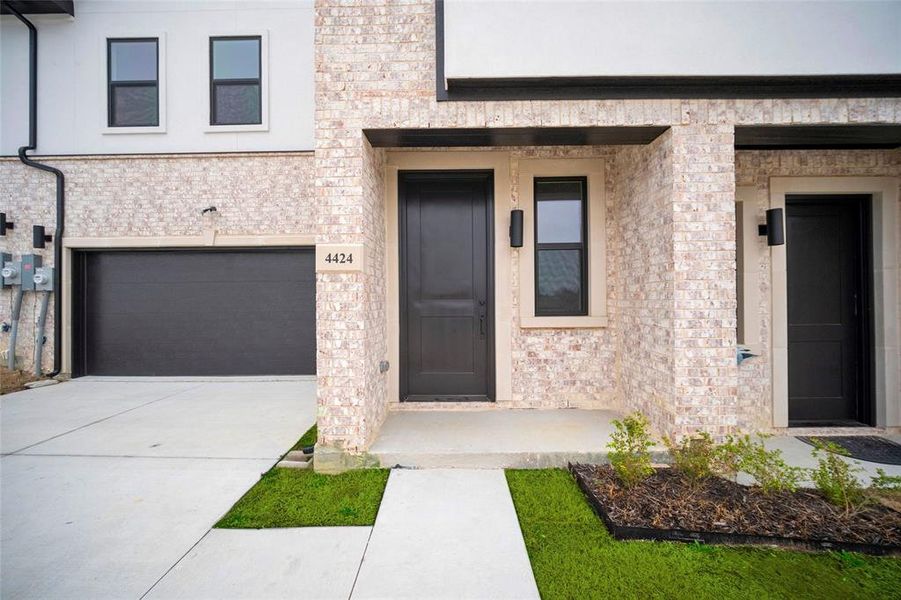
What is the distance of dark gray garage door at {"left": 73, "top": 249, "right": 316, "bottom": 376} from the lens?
7605mm

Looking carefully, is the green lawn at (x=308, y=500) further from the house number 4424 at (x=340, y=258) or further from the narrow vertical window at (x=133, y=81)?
the narrow vertical window at (x=133, y=81)

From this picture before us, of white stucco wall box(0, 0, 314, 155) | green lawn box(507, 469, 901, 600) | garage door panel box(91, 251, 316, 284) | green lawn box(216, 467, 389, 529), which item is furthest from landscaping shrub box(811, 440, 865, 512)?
white stucco wall box(0, 0, 314, 155)

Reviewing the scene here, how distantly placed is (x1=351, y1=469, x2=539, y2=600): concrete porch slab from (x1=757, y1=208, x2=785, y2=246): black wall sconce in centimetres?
385

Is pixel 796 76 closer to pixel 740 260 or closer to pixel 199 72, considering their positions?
pixel 740 260

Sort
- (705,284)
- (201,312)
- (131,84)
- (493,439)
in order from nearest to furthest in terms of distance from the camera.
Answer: (705,284), (493,439), (131,84), (201,312)

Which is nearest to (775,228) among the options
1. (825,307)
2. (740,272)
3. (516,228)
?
(740,272)

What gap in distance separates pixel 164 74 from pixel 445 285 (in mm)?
7053

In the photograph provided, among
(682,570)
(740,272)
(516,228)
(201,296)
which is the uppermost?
(516,228)

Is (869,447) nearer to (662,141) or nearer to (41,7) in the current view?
(662,141)

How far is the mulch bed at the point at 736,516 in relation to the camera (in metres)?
2.55

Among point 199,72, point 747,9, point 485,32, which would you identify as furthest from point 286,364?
point 747,9

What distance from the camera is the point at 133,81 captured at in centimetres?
754

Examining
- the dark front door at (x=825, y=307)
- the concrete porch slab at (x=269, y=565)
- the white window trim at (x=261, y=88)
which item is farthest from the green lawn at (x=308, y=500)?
the white window trim at (x=261, y=88)

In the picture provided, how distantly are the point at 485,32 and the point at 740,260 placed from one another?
12.0ft
